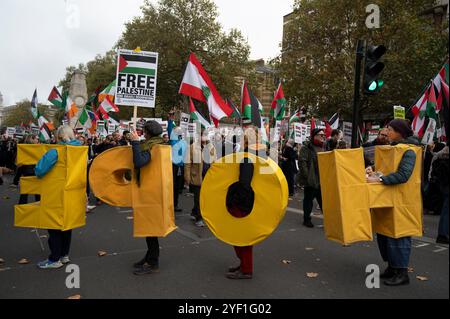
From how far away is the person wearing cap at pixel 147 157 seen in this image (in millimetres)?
4625

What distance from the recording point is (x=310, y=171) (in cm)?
798

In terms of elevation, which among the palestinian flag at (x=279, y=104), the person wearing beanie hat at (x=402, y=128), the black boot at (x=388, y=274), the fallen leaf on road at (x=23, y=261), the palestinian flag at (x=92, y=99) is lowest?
the fallen leaf on road at (x=23, y=261)

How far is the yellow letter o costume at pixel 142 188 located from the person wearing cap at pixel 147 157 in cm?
8

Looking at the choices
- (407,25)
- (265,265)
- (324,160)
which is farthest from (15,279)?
(407,25)

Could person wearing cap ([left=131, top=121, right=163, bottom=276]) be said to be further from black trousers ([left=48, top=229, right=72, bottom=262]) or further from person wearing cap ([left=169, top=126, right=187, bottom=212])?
person wearing cap ([left=169, top=126, right=187, bottom=212])

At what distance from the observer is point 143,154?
183 inches

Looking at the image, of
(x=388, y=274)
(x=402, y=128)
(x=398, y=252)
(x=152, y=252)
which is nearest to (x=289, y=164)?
(x=388, y=274)

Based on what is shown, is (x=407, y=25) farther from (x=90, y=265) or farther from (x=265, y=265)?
(x=90, y=265)

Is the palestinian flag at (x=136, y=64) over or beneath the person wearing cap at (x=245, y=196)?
over

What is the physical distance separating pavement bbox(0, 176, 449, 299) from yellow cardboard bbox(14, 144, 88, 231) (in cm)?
62

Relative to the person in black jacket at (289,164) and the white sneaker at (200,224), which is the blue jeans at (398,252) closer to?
the white sneaker at (200,224)

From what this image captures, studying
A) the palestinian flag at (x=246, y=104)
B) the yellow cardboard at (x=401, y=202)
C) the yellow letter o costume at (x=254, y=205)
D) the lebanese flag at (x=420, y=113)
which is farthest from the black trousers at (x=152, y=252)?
the lebanese flag at (x=420, y=113)

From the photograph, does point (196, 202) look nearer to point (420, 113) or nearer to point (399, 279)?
point (399, 279)

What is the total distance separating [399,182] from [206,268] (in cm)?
259
